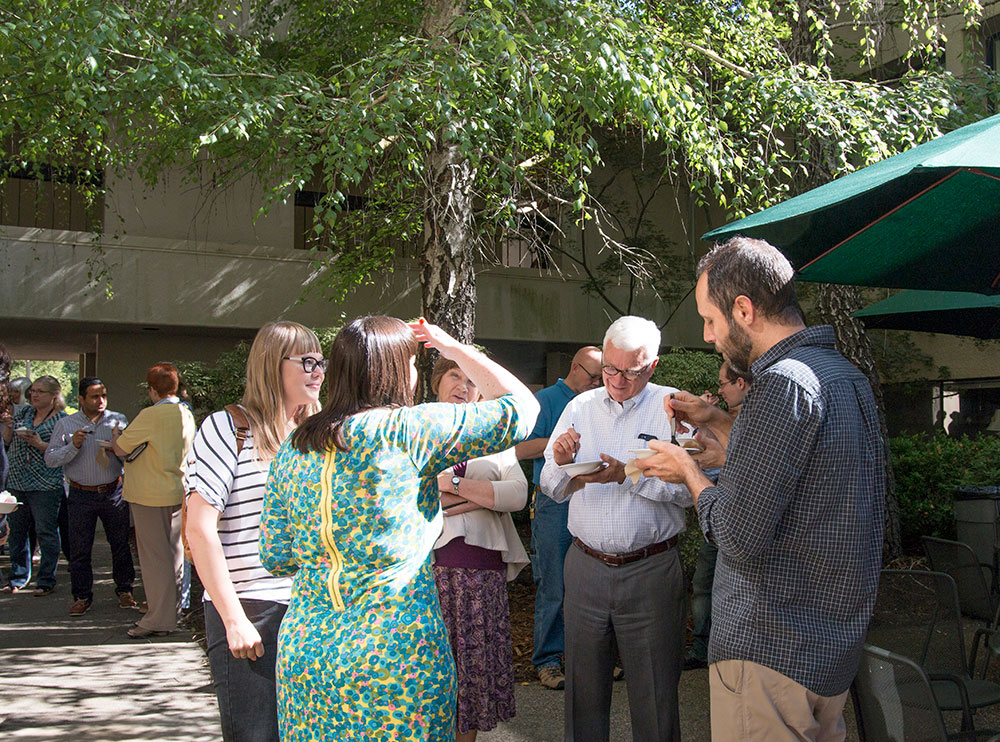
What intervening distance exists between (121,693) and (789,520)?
4.78 meters

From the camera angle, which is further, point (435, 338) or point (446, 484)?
point (446, 484)

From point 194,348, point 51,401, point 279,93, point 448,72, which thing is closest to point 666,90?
point 448,72

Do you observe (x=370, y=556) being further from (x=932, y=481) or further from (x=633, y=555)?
(x=932, y=481)

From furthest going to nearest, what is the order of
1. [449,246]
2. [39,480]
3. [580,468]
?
[39,480]
[449,246]
[580,468]

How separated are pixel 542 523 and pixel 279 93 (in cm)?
367

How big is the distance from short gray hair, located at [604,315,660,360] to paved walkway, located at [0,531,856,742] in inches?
86.8

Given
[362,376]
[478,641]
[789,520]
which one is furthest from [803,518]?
[478,641]

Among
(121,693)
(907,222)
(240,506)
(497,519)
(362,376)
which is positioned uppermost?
(907,222)

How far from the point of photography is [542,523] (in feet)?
19.0

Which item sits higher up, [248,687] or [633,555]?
[633,555]

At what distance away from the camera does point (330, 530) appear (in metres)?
2.34

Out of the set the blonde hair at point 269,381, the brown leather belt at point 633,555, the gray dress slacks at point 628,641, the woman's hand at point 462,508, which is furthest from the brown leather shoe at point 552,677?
the blonde hair at point 269,381

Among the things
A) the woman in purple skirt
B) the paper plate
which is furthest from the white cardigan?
the paper plate

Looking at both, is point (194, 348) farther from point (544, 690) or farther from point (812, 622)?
point (812, 622)
